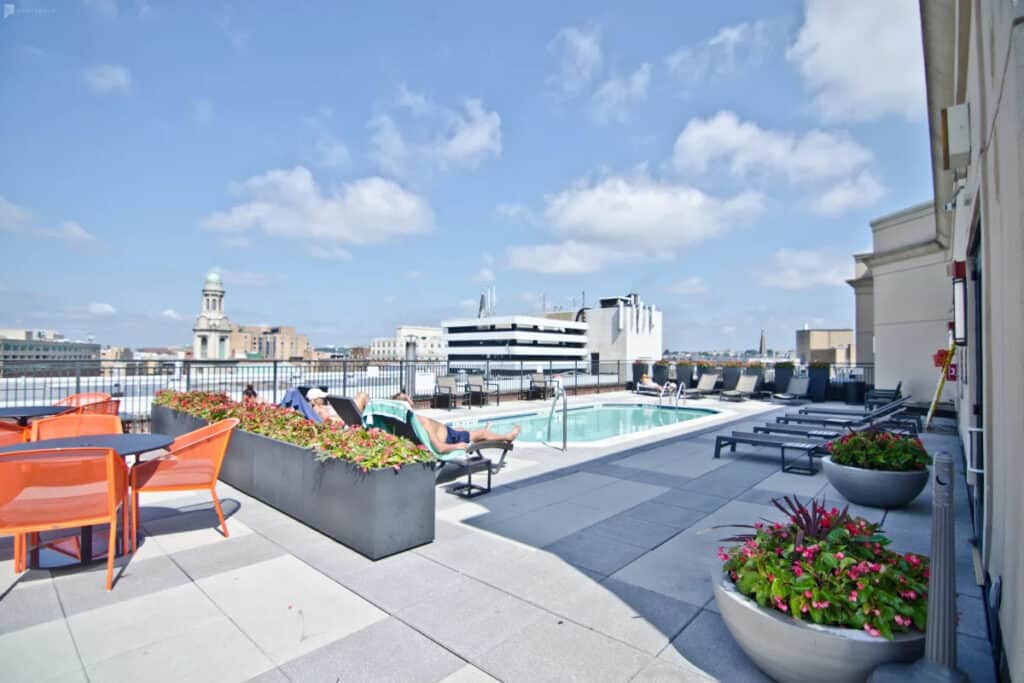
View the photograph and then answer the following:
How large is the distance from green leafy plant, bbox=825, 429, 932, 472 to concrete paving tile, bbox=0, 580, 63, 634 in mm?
6056

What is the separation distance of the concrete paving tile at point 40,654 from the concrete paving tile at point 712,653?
2698 mm

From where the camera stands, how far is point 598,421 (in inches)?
547

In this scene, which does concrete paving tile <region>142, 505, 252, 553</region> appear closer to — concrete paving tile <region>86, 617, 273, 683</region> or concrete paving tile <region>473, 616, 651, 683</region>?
concrete paving tile <region>86, 617, 273, 683</region>

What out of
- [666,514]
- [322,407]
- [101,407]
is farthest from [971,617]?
[101,407]

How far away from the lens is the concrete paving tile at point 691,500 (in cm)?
483

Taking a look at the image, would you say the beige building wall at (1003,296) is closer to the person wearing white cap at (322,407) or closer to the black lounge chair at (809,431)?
the black lounge chair at (809,431)

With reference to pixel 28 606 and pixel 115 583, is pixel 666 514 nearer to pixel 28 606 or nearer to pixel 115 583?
pixel 115 583

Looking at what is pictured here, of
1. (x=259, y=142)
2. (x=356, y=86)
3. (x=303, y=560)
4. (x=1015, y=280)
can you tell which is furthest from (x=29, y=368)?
(x=1015, y=280)

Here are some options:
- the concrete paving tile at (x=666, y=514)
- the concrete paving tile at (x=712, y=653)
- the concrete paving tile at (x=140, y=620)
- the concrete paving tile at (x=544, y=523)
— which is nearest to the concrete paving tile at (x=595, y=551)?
the concrete paving tile at (x=544, y=523)

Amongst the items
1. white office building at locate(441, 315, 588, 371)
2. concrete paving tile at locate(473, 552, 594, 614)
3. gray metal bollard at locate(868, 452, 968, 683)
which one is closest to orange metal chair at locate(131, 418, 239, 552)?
concrete paving tile at locate(473, 552, 594, 614)

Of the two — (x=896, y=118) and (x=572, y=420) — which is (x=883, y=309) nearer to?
(x=896, y=118)

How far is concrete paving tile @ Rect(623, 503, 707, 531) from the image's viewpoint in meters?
4.35

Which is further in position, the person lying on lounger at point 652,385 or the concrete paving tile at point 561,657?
the person lying on lounger at point 652,385

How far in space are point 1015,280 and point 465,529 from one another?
366 cm
